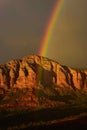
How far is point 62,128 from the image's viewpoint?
2611 inches

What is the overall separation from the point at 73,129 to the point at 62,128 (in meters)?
4.08

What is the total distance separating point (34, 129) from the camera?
6762cm

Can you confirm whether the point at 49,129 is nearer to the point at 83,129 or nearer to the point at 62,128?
the point at 62,128

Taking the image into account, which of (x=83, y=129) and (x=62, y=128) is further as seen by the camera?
(x=62, y=128)

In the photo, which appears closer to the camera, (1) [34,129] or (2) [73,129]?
(2) [73,129]

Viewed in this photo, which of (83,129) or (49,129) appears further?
Result: (49,129)

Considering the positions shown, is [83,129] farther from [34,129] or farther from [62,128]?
[34,129]

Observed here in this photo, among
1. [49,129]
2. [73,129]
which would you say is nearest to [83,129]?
[73,129]

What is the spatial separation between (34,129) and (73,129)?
864cm

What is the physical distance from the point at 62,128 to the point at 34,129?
5.44 meters

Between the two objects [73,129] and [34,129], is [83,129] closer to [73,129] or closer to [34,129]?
[73,129]

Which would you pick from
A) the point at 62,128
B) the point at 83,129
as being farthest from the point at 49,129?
the point at 83,129

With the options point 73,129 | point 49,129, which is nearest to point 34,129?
point 49,129

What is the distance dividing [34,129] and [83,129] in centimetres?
1079
